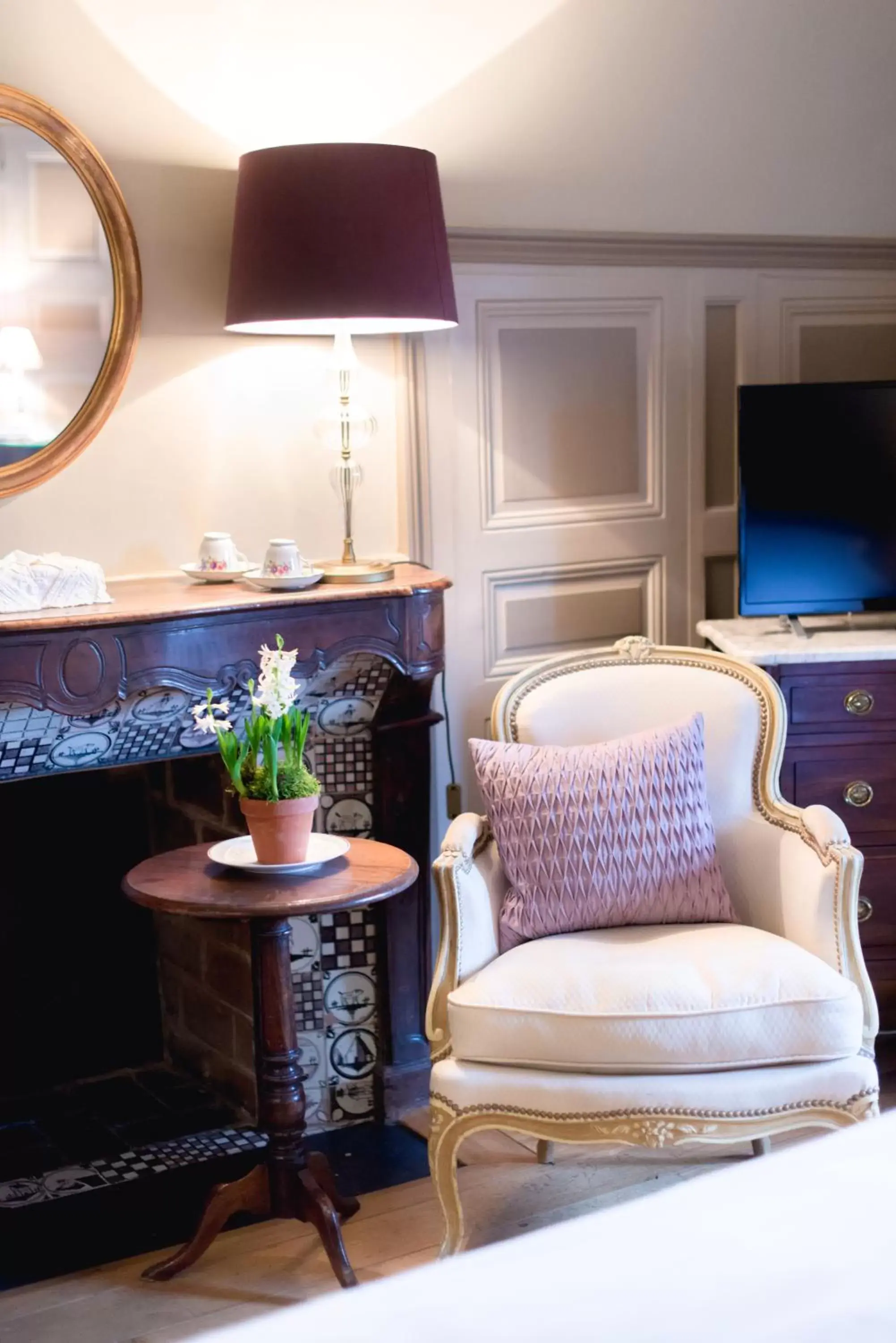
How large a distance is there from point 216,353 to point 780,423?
1214 mm

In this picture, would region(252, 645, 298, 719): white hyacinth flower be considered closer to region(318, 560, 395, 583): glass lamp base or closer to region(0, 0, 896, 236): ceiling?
region(318, 560, 395, 583): glass lamp base

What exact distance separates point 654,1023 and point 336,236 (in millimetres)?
1385

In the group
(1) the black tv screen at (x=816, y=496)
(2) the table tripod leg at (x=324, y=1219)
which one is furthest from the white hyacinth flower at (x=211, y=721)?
(1) the black tv screen at (x=816, y=496)

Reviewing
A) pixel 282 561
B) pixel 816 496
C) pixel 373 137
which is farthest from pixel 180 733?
pixel 816 496

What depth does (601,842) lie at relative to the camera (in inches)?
99.7

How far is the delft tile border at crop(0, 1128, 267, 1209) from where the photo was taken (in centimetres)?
276

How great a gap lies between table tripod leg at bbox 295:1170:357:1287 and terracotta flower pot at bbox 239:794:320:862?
1.87 ft

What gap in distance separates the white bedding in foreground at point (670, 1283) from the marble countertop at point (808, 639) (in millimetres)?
1933

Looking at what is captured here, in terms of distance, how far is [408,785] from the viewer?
3.02 metres

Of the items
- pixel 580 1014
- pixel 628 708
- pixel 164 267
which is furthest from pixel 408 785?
pixel 164 267

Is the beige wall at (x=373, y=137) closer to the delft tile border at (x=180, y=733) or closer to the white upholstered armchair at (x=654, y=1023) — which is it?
the delft tile border at (x=180, y=733)

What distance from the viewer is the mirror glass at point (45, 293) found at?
2.55 m

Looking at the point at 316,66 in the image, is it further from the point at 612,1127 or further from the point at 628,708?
the point at 612,1127

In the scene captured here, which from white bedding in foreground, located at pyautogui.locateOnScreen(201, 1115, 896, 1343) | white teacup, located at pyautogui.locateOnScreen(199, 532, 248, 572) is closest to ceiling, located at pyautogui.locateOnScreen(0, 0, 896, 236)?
white teacup, located at pyautogui.locateOnScreen(199, 532, 248, 572)
